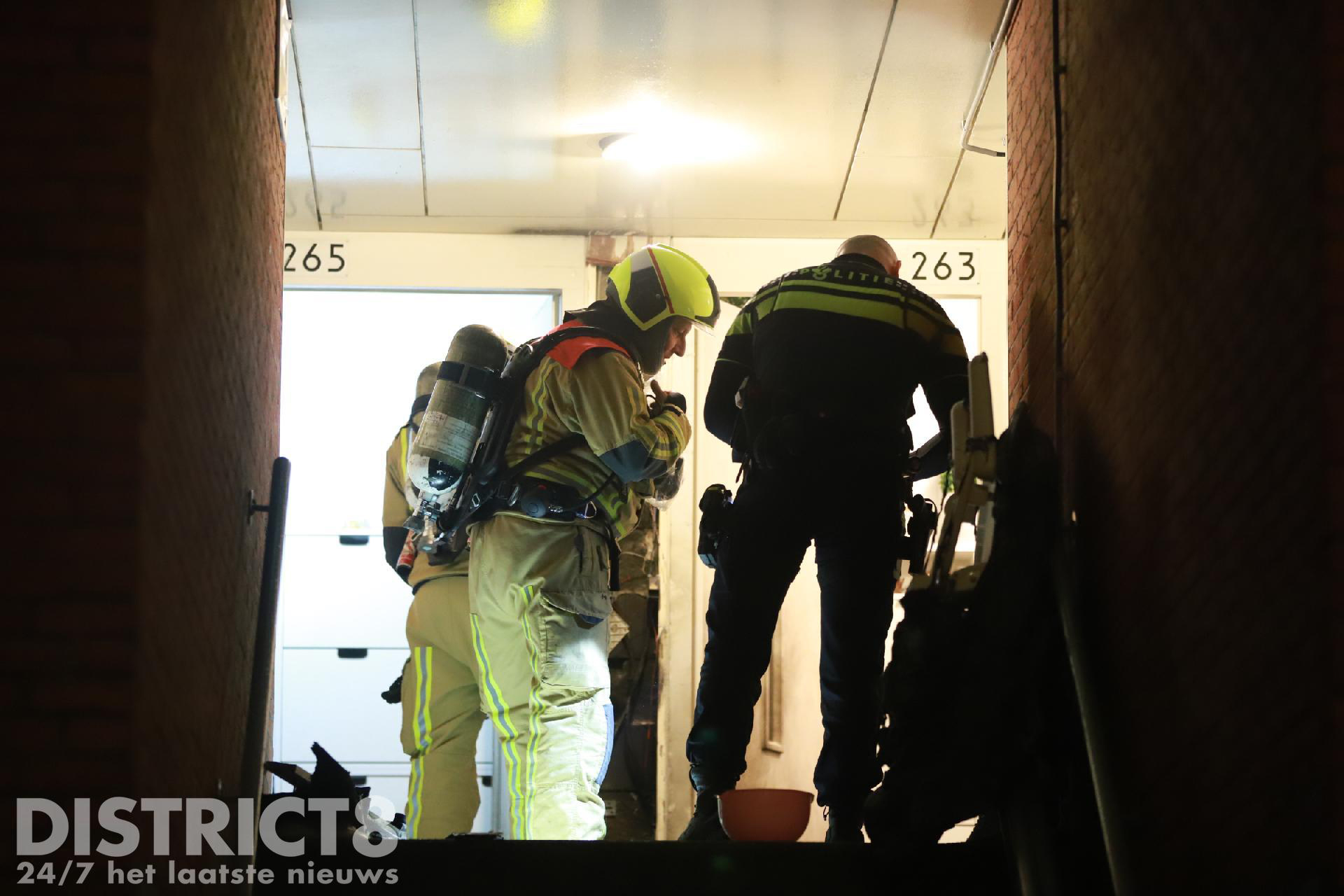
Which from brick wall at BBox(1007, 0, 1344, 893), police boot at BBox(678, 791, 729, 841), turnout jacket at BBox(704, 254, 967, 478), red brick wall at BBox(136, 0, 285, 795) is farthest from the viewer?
turnout jacket at BBox(704, 254, 967, 478)

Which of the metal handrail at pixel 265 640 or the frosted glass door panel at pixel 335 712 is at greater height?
the frosted glass door panel at pixel 335 712

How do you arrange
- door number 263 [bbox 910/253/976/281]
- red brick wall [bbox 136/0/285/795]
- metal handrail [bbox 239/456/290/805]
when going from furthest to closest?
door number 263 [bbox 910/253/976/281], metal handrail [bbox 239/456/290/805], red brick wall [bbox 136/0/285/795]

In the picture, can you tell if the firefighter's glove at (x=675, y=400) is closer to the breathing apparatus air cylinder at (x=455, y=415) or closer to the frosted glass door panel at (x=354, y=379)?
the breathing apparatus air cylinder at (x=455, y=415)

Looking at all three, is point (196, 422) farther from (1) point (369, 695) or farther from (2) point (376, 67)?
(1) point (369, 695)

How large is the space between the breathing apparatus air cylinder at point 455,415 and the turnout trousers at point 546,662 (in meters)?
0.23

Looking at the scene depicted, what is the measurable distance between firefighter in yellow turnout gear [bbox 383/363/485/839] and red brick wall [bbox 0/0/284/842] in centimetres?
171

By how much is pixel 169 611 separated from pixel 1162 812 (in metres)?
2.11

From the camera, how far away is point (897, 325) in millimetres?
4719

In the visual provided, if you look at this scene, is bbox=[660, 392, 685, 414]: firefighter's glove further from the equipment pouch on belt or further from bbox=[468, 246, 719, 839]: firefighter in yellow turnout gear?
the equipment pouch on belt

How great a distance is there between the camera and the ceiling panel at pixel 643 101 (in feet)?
18.8

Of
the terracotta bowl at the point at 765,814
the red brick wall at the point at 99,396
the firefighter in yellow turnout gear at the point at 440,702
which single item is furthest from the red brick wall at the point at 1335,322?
the firefighter in yellow turnout gear at the point at 440,702

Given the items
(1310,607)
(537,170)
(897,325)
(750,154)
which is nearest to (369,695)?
(537,170)

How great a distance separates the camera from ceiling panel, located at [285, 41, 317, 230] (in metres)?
6.08

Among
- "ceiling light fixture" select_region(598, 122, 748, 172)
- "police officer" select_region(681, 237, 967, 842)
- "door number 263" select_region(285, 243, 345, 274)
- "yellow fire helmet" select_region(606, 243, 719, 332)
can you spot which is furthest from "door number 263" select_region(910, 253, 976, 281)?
"door number 263" select_region(285, 243, 345, 274)
